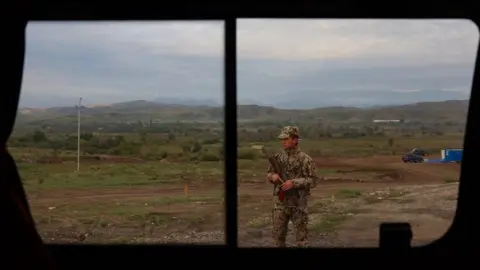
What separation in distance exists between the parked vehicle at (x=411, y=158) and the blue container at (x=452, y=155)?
0.09 meters

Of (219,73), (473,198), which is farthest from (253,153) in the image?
(473,198)

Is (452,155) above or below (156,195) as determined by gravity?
above

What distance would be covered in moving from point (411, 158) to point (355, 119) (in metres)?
0.28

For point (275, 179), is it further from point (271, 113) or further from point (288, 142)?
point (271, 113)

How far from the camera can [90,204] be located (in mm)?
2684

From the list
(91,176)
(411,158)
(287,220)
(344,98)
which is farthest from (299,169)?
(91,176)

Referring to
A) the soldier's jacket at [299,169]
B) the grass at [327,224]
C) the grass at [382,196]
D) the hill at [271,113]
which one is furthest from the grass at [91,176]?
the grass at [382,196]

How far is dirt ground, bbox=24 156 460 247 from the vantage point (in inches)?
103

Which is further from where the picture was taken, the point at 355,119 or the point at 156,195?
the point at 156,195

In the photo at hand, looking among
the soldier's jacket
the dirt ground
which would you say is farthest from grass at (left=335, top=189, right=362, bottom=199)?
the soldier's jacket

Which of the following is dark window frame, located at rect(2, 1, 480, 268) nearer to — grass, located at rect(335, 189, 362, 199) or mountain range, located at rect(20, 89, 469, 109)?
mountain range, located at rect(20, 89, 469, 109)

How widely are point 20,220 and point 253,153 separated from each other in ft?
4.02

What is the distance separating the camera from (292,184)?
2.62 m

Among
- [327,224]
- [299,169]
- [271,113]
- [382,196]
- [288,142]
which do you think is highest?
[271,113]
